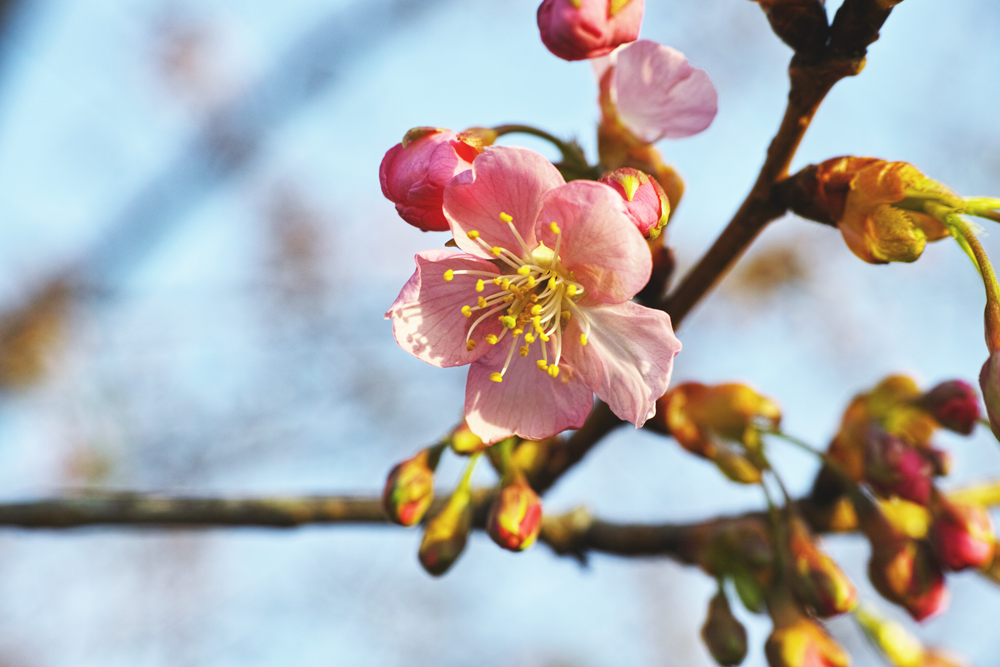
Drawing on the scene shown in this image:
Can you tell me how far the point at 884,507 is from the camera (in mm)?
1878

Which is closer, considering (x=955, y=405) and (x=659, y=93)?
(x=659, y=93)

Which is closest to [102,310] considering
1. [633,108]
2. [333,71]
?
[333,71]

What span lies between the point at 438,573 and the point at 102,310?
4686 millimetres

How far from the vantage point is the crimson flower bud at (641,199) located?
1075mm

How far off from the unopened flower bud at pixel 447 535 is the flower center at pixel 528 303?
0.39 metres

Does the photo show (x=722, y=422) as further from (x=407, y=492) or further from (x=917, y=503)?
(x=407, y=492)

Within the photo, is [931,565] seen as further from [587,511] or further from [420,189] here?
[420,189]

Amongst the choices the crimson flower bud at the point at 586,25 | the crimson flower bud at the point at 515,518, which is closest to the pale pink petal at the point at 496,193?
the crimson flower bud at the point at 586,25

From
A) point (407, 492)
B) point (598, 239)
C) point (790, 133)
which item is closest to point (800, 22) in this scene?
point (790, 133)

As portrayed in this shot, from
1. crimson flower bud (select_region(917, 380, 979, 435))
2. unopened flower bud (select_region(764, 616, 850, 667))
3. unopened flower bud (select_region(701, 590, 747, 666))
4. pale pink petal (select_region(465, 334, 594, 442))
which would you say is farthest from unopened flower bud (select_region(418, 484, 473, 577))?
crimson flower bud (select_region(917, 380, 979, 435))

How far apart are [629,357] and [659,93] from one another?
0.49m

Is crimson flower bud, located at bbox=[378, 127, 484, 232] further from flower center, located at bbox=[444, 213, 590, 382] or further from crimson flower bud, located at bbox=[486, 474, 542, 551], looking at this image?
crimson flower bud, located at bbox=[486, 474, 542, 551]

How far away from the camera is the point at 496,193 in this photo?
116 centimetres

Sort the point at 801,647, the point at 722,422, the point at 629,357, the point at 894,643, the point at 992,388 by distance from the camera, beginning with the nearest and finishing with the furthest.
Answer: the point at 992,388 < the point at 629,357 < the point at 801,647 < the point at 722,422 < the point at 894,643
